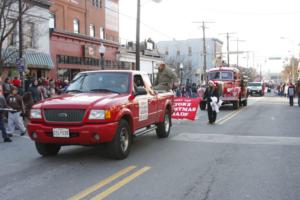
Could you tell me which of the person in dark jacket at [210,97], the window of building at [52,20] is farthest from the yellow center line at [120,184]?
the window of building at [52,20]

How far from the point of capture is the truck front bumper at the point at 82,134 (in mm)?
8102

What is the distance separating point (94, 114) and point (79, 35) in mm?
27155

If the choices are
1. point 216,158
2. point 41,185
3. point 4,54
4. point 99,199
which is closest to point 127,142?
point 216,158

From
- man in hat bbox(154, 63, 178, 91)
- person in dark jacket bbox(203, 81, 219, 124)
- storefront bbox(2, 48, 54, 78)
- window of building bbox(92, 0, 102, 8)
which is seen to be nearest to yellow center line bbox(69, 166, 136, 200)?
man in hat bbox(154, 63, 178, 91)

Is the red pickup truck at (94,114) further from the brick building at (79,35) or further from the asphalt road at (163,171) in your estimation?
the brick building at (79,35)

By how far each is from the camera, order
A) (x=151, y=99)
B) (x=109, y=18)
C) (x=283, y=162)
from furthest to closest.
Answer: (x=109, y=18) < (x=151, y=99) < (x=283, y=162)

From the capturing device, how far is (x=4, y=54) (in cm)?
2156

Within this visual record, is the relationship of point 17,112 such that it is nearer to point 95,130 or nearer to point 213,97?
Result: point 95,130

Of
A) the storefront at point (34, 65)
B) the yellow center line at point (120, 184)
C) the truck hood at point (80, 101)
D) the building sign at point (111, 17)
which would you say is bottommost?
the yellow center line at point (120, 184)

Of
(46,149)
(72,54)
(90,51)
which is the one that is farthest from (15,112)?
(90,51)

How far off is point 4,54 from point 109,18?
76.2 feet

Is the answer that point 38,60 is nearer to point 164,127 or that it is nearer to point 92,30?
point 92,30

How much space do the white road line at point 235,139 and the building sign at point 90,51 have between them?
77.3ft

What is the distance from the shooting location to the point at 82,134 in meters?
8.11
